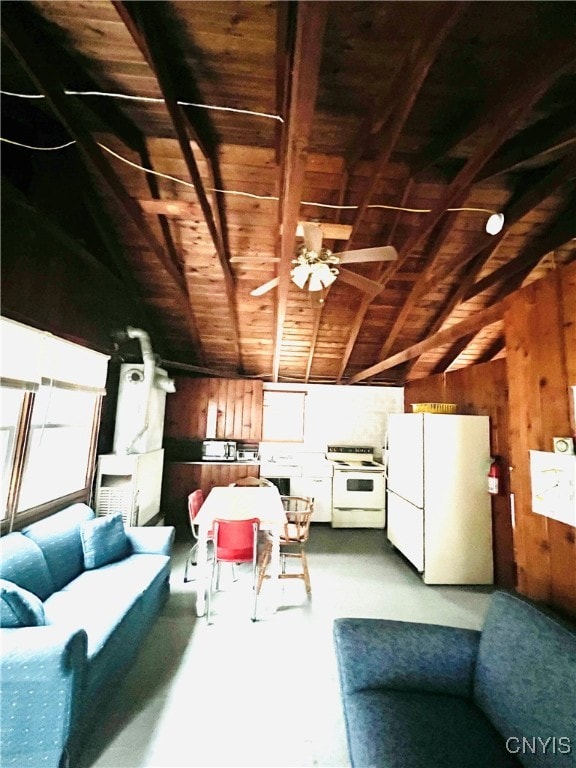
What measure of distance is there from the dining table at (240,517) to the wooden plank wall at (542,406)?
1.83 meters

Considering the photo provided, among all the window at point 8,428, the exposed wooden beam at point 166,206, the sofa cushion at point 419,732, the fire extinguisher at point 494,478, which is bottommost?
the sofa cushion at point 419,732

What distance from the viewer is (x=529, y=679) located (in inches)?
50.3

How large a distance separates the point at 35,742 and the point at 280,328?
4054 millimetres

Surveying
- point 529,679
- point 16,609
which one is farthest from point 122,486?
point 529,679

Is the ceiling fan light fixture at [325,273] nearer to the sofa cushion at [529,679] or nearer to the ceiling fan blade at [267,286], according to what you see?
the ceiling fan blade at [267,286]

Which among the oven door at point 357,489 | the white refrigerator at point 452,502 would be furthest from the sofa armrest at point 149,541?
the oven door at point 357,489

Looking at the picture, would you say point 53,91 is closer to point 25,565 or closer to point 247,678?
point 25,565

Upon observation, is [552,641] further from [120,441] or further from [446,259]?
[120,441]

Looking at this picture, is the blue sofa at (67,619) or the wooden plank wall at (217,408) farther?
the wooden plank wall at (217,408)

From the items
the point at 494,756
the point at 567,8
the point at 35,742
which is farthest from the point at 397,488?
the point at 567,8

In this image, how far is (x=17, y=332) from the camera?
88.2 inches

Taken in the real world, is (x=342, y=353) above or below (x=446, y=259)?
below

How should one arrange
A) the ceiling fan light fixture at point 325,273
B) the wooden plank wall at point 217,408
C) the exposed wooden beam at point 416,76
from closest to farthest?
the exposed wooden beam at point 416,76 → the ceiling fan light fixture at point 325,273 → the wooden plank wall at point 217,408

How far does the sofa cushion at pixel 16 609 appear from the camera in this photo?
1.52 metres
